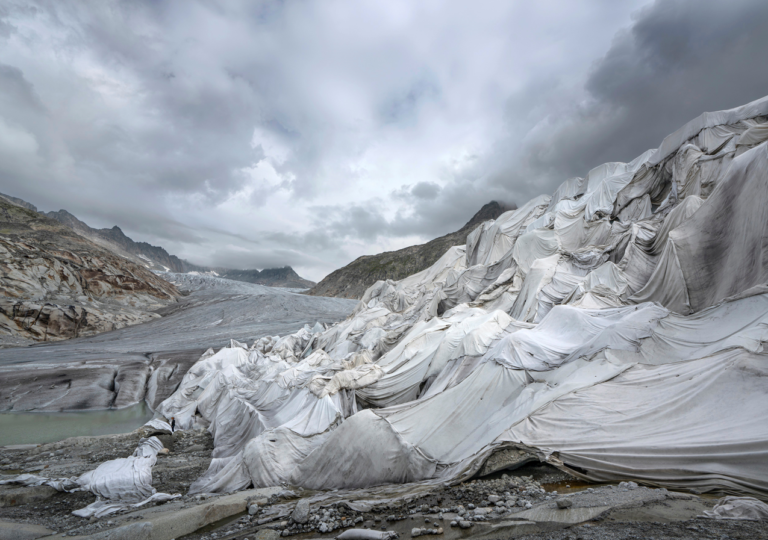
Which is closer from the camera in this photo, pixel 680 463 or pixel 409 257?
pixel 680 463

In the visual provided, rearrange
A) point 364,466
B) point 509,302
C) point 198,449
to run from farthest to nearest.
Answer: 1. point 509,302
2. point 198,449
3. point 364,466

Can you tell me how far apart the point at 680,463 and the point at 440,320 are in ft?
39.0

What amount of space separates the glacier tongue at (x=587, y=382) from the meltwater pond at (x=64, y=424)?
3289 mm

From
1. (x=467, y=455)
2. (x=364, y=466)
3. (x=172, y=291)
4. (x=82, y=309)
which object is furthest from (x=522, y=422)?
(x=172, y=291)

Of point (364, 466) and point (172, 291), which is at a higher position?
point (172, 291)

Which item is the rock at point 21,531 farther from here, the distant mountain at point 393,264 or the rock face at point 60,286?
the distant mountain at point 393,264

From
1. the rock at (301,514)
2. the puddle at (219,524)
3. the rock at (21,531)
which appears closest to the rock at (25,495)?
the rock at (21,531)

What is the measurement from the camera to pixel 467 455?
259 inches

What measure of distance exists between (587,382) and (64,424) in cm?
2693

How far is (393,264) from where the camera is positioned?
118 m

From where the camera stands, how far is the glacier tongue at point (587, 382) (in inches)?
196

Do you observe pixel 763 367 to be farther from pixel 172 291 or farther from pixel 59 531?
pixel 172 291

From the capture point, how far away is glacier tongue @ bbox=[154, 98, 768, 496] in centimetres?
497

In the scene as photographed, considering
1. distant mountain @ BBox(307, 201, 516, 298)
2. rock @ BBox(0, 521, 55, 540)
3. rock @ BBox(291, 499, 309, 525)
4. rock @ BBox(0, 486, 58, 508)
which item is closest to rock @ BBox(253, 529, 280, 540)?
rock @ BBox(291, 499, 309, 525)
